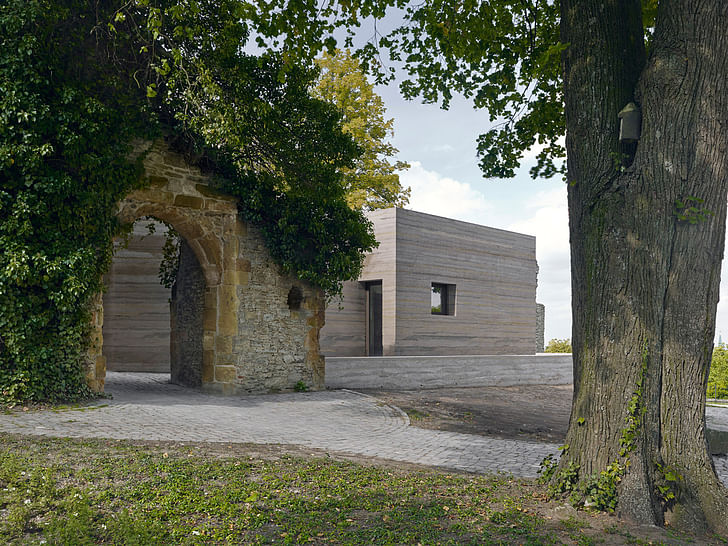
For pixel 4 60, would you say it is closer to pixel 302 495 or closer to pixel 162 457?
pixel 162 457

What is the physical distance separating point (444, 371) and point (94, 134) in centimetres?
995

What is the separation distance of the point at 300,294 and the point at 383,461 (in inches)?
253

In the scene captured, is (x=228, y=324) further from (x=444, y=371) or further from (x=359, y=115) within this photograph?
(x=359, y=115)

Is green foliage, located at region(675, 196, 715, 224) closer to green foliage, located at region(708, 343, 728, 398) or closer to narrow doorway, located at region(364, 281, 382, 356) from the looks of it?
narrow doorway, located at region(364, 281, 382, 356)

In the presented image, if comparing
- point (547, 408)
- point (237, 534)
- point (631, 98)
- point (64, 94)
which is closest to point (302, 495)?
point (237, 534)

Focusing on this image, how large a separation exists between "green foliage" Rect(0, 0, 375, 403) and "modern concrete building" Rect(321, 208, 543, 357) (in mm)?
5701

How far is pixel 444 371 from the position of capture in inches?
611

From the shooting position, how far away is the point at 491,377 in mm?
16781

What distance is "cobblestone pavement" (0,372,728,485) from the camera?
22.9ft

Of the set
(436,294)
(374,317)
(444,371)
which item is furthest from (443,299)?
(444,371)

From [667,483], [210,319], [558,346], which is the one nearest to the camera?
[667,483]

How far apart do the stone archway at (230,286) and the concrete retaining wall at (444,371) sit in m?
Answer: 1.65

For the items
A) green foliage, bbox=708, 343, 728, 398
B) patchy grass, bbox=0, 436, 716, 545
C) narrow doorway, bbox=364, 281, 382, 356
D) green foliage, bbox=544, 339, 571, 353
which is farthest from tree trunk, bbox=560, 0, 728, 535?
green foliage, bbox=544, 339, 571, 353

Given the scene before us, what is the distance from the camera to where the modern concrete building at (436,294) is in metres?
16.6
